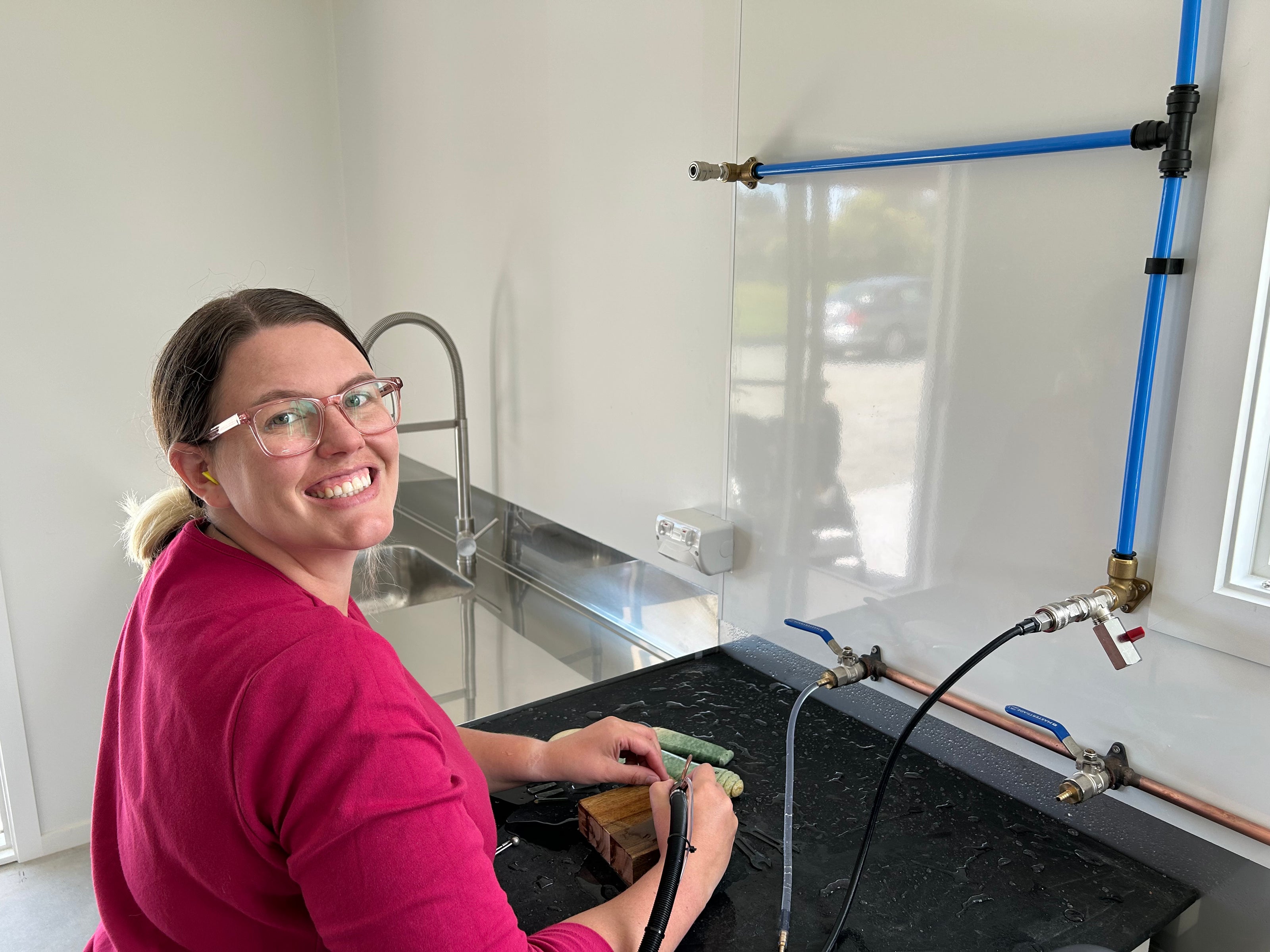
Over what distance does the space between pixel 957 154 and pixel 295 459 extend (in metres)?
0.85

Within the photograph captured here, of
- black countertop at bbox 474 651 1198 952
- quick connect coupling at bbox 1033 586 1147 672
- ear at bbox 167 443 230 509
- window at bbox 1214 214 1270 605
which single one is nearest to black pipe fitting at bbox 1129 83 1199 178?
window at bbox 1214 214 1270 605

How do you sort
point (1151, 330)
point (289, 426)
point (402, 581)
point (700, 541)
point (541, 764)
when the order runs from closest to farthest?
point (289, 426)
point (1151, 330)
point (541, 764)
point (700, 541)
point (402, 581)

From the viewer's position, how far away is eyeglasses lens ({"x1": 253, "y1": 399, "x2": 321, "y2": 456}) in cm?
84

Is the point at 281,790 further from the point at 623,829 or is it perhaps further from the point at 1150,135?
the point at 1150,135

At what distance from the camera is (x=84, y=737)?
2.57 m

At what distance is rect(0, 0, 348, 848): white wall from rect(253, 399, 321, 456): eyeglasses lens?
5.35ft

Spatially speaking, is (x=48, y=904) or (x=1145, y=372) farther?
(x=48, y=904)

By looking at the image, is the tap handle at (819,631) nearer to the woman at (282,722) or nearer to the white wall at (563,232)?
the white wall at (563,232)

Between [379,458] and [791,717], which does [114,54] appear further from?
[791,717]

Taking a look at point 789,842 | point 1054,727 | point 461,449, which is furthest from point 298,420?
point 461,449

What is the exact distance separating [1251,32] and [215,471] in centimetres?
107

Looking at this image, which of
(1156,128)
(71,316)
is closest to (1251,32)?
(1156,128)

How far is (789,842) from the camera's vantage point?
1034 mm

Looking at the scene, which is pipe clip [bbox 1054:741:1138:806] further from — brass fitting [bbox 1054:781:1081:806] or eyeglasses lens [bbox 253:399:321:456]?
eyeglasses lens [bbox 253:399:321:456]
